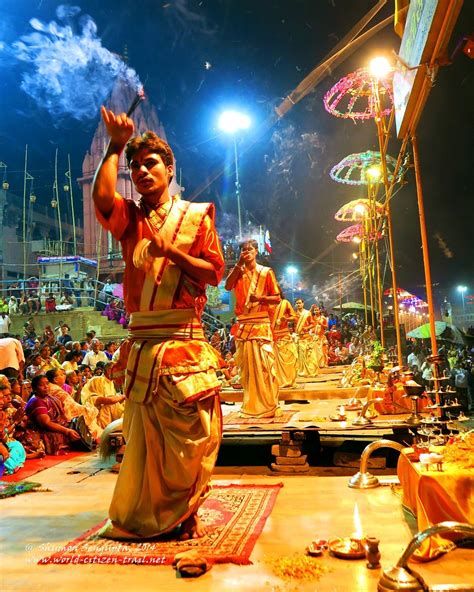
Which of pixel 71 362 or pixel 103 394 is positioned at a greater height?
pixel 71 362

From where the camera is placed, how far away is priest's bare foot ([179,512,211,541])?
331 cm

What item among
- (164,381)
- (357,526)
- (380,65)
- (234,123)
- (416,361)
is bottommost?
(357,526)

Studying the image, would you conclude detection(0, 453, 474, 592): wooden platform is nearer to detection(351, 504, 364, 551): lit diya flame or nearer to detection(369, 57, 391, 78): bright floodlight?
detection(351, 504, 364, 551): lit diya flame

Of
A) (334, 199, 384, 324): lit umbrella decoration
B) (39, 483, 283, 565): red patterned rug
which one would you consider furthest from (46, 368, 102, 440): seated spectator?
(334, 199, 384, 324): lit umbrella decoration

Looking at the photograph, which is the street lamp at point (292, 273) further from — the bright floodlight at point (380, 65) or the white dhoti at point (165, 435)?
the white dhoti at point (165, 435)

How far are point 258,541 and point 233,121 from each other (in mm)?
37417

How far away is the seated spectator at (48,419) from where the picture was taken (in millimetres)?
7242

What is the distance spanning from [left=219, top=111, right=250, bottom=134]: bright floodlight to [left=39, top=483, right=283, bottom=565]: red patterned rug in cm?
3553

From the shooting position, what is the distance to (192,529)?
3348 mm

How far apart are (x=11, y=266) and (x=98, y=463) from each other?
31324 millimetres

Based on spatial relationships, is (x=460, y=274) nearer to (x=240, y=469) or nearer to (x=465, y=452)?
(x=240, y=469)

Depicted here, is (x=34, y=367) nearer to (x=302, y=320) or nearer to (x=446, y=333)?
(x=302, y=320)

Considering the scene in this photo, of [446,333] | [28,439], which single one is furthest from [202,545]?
A: [446,333]

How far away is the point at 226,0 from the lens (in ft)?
84.2
